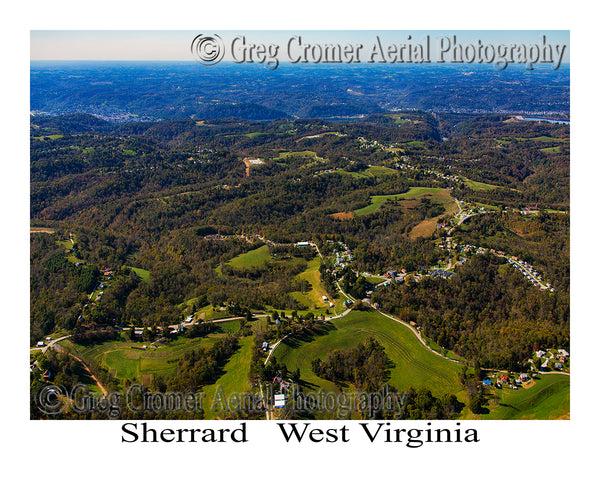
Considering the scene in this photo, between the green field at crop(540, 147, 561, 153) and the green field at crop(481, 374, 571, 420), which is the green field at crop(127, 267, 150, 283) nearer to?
the green field at crop(481, 374, 571, 420)

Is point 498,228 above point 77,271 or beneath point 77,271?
above

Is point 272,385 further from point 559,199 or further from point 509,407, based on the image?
point 559,199

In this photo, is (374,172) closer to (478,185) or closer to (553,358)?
(478,185)

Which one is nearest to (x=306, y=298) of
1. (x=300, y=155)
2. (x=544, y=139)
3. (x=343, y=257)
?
(x=343, y=257)

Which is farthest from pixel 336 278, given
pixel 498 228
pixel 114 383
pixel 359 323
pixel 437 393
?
pixel 498 228

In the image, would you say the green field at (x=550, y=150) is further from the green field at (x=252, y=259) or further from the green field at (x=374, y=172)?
the green field at (x=252, y=259)

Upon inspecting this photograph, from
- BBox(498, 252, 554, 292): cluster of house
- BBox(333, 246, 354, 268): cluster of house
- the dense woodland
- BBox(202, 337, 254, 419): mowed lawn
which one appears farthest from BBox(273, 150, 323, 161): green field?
BBox(202, 337, 254, 419): mowed lawn
